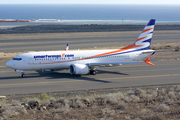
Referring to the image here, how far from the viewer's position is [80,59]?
3719cm

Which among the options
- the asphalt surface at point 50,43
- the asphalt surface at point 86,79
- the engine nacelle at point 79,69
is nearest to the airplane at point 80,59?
the engine nacelle at point 79,69

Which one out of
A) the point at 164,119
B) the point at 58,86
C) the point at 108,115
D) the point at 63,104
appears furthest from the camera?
the point at 58,86

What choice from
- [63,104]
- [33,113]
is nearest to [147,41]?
[63,104]

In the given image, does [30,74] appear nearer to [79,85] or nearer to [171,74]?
[79,85]

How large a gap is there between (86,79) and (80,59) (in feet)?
13.9

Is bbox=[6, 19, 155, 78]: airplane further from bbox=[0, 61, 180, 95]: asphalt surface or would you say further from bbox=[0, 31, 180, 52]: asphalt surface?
bbox=[0, 31, 180, 52]: asphalt surface

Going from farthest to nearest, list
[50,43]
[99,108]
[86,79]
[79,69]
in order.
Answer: [50,43] < [79,69] < [86,79] < [99,108]

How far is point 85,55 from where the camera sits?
123 ft

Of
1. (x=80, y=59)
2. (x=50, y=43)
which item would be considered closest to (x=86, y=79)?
(x=80, y=59)

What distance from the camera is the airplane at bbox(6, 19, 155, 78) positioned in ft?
114

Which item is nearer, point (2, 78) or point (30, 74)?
point (2, 78)

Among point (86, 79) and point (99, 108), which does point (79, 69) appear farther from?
point (99, 108)

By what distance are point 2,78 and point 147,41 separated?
24.8 m

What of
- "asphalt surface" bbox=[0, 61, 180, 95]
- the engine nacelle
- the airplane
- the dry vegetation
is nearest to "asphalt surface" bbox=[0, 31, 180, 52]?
"asphalt surface" bbox=[0, 61, 180, 95]
